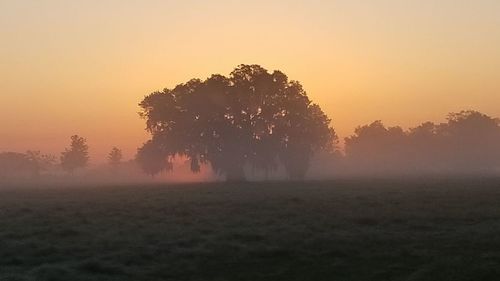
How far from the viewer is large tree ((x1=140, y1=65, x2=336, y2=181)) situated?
2940 inches

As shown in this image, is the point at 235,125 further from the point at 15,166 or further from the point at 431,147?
the point at 15,166

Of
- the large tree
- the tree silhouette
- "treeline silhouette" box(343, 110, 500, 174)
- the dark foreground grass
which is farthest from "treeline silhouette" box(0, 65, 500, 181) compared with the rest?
the tree silhouette

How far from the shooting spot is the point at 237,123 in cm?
7500

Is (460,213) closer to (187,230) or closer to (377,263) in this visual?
(377,263)

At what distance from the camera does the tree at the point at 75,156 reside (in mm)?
158500

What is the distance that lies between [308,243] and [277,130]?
59.6 m

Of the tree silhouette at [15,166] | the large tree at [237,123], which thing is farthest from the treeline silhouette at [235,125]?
the tree silhouette at [15,166]

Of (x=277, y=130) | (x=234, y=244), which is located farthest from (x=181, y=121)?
(x=234, y=244)

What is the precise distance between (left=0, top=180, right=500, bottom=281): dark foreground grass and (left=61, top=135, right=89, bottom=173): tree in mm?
138271

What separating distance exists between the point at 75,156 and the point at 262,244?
15233cm

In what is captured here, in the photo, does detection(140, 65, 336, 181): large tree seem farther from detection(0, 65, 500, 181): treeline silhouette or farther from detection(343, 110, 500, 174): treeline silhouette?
detection(343, 110, 500, 174): treeline silhouette

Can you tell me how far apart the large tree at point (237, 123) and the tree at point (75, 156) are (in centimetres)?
8691

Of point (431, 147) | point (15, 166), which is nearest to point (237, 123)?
point (431, 147)

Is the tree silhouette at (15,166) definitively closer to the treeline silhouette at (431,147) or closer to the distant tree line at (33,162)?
the distant tree line at (33,162)
